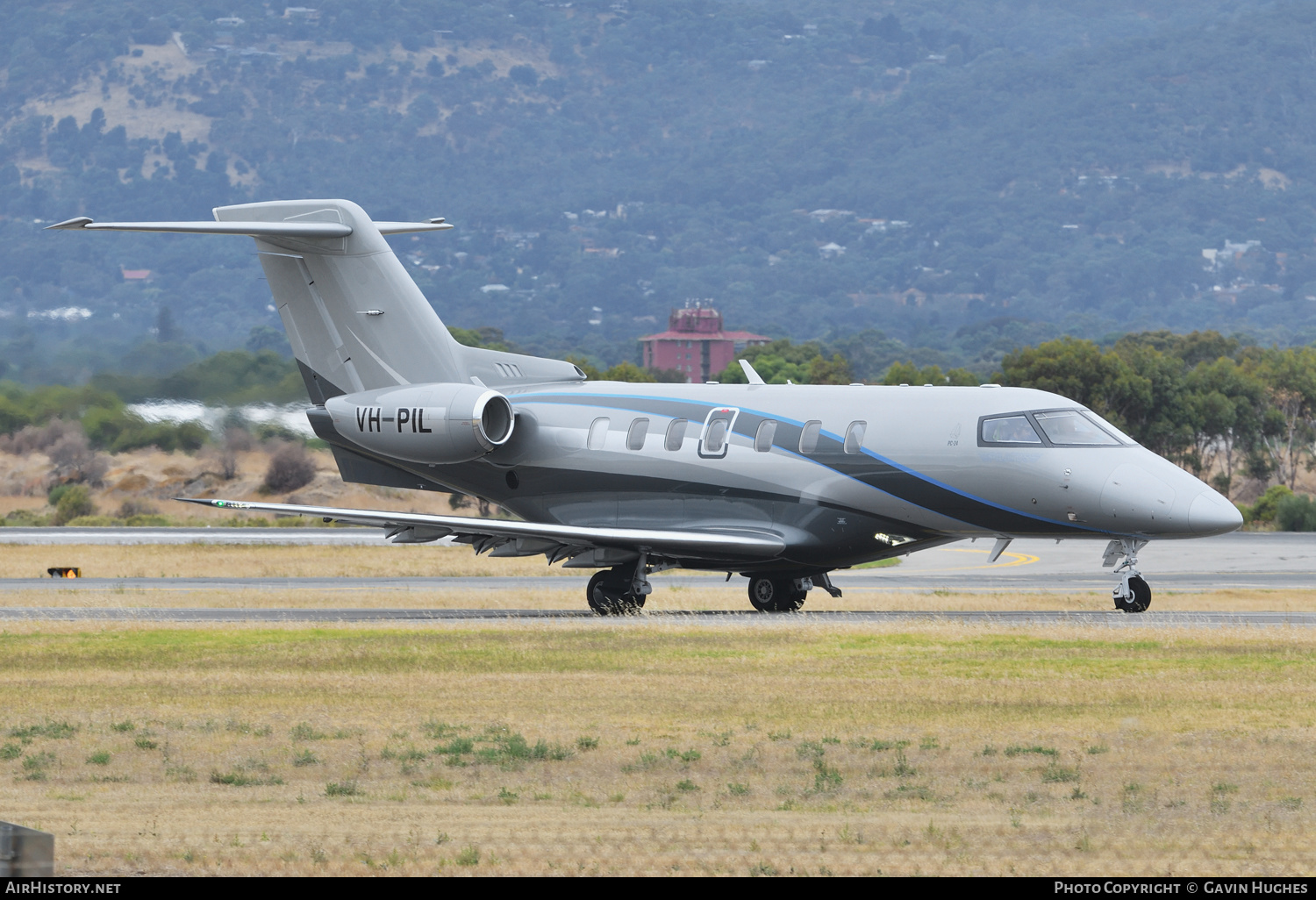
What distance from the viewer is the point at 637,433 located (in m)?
28.7

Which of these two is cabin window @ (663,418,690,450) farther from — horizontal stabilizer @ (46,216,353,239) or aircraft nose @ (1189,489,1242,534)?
aircraft nose @ (1189,489,1242,534)

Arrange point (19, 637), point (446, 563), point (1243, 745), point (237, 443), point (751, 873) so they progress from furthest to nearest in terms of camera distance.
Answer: point (237, 443) < point (446, 563) < point (19, 637) < point (1243, 745) < point (751, 873)

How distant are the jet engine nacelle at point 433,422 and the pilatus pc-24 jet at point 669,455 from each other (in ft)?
0.12

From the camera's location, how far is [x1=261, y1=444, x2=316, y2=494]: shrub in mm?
57719

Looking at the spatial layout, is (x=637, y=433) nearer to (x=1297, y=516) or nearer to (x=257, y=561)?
(x=257, y=561)

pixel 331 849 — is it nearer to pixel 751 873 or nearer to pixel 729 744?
pixel 751 873

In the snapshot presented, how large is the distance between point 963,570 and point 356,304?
843 inches

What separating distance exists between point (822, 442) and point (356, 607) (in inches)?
351

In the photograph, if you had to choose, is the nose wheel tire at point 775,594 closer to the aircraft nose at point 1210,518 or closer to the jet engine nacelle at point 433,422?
the jet engine nacelle at point 433,422

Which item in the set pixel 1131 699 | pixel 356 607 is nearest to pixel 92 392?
pixel 356 607

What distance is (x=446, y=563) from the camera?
46000 millimetres

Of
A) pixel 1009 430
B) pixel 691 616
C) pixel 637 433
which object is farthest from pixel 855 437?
pixel 637 433

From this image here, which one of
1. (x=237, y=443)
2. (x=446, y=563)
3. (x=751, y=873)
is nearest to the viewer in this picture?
(x=751, y=873)

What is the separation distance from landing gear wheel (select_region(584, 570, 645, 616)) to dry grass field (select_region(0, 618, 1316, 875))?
5646mm
